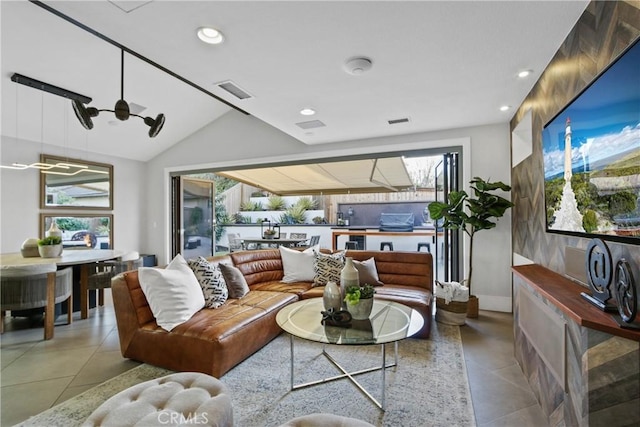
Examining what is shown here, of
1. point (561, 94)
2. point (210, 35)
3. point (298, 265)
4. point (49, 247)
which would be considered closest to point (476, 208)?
point (561, 94)

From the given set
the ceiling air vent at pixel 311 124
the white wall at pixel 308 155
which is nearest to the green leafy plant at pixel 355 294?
the ceiling air vent at pixel 311 124

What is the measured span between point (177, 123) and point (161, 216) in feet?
6.82

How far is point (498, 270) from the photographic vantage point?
4004 mm

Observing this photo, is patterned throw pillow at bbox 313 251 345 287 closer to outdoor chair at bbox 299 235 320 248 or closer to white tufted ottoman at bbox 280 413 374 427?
white tufted ottoman at bbox 280 413 374 427

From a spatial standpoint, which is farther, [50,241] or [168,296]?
[50,241]

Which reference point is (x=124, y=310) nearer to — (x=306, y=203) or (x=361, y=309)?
(x=361, y=309)

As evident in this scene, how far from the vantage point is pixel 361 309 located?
7.45 feet

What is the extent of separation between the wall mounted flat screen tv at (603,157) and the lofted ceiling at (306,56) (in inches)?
28.0

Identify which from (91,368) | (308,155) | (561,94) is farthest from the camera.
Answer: (308,155)

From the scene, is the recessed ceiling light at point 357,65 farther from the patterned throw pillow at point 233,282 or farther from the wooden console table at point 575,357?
→ the patterned throw pillow at point 233,282

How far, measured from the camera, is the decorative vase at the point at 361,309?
2256 millimetres

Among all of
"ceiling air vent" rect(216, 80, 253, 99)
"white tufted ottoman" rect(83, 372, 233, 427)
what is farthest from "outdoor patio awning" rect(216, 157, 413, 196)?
"white tufted ottoman" rect(83, 372, 233, 427)

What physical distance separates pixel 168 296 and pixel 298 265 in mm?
1810

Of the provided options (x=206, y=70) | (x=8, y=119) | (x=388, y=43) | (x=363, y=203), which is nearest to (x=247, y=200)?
(x=363, y=203)
